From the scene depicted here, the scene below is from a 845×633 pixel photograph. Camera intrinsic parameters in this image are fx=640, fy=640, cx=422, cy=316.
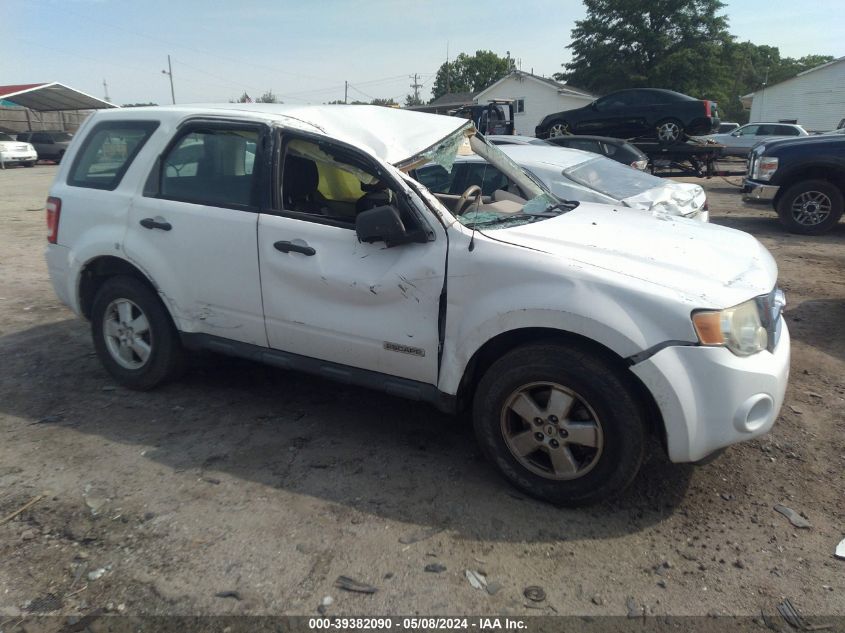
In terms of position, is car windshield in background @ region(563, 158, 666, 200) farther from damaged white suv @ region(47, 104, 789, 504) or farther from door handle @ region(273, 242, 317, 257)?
door handle @ region(273, 242, 317, 257)

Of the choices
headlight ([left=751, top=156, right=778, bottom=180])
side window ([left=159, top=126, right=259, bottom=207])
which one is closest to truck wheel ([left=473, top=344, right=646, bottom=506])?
side window ([left=159, top=126, right=259, bottom=207])

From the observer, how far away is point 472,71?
8388cm

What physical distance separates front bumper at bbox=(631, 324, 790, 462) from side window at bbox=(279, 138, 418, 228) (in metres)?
1.65

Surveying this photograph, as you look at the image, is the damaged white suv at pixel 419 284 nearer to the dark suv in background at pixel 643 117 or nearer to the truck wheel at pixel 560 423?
the truck wheel at pixel 560 423

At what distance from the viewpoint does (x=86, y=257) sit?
424 cm

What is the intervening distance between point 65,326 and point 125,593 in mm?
4019

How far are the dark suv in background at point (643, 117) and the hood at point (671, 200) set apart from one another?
33.8 ft

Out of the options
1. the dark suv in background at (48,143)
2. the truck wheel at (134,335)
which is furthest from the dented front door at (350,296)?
the dark suv in background at (48,143)

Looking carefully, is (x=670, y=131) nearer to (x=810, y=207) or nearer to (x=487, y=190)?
(x=810, y=207)

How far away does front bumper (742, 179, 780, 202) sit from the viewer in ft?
32.4

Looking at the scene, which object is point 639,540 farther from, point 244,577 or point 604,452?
point 244,577

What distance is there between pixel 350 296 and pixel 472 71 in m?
86.9

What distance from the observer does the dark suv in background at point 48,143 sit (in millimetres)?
29547

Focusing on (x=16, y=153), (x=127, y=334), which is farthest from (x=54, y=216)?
(x=16, y=153)
